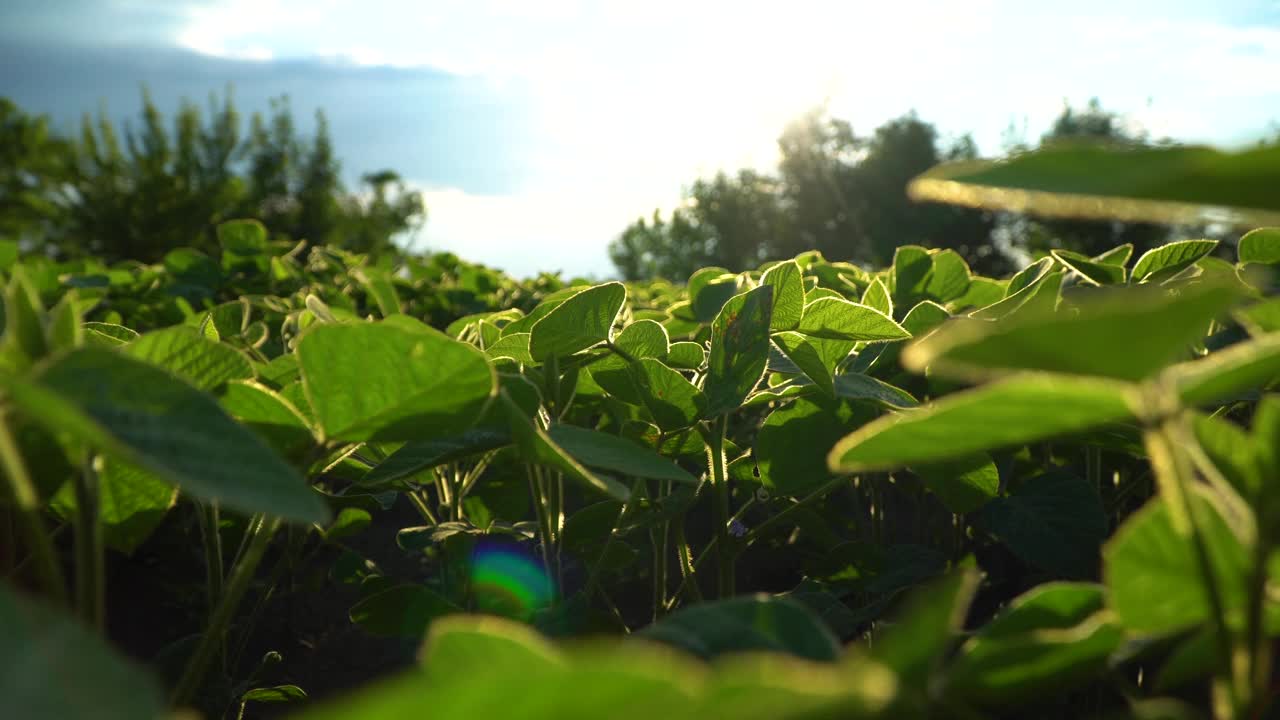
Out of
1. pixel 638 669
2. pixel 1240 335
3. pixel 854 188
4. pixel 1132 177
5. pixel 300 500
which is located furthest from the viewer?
pixel 854 188

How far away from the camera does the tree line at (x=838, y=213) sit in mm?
43750

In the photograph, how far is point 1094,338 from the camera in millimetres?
401

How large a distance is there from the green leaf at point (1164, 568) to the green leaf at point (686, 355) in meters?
0.79

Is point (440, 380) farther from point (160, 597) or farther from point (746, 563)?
point (160, 597)

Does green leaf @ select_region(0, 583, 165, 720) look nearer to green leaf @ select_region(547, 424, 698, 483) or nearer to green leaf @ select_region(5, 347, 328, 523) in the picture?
green leaf @ select_region(5, 347, 328, 523)

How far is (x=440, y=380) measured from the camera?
0.70 meters

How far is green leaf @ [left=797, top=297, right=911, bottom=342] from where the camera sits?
1158 millimetres

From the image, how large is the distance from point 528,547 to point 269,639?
92cm

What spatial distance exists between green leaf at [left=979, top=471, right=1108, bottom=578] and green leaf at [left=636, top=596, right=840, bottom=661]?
743 millimetres

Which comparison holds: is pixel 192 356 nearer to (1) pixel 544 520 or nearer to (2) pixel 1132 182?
(1) pixel 544 520

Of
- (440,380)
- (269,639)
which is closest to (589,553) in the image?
(440,380)

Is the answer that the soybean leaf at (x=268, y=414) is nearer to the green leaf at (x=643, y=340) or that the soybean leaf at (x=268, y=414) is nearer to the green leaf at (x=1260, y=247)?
the green leaf at (x=643, y=340)

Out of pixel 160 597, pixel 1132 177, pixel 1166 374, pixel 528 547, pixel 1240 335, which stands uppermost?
pixel 1132 177

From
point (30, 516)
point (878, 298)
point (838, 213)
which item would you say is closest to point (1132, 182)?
point (30, 516)
